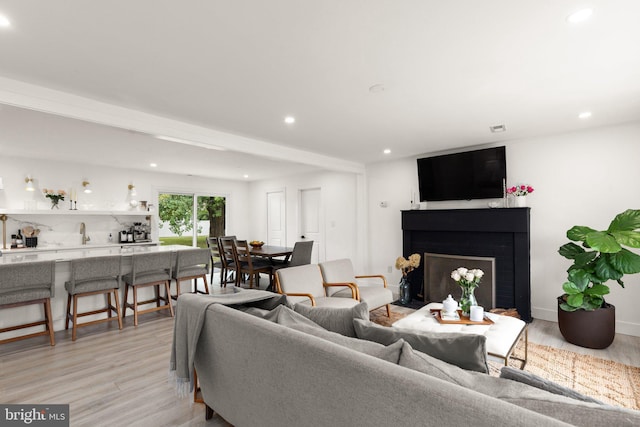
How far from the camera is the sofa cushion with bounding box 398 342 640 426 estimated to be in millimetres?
868

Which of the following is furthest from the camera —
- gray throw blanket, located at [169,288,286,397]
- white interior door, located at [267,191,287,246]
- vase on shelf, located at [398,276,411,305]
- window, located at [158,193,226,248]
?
white interior door, located at [267,191,287,246]

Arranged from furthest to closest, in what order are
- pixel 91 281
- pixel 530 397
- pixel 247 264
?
pixel 247 264
pixel 91 281
pixel 530 397

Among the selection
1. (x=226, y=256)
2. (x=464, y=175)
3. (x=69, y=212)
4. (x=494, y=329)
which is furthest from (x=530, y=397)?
(x=69, y=212)

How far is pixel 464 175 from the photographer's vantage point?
4691mm

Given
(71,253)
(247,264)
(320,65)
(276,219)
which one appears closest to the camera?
(320,65)

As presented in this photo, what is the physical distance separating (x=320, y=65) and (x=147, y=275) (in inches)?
133

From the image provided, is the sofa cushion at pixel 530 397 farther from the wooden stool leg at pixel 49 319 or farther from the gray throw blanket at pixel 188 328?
the wooden stool leg at pixel 49 319

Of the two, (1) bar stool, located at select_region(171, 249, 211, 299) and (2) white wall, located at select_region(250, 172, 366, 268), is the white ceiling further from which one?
(2) white wall, located at select_region(250, 172, 366, 268)

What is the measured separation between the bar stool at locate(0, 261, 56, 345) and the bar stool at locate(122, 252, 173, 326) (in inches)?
30.7

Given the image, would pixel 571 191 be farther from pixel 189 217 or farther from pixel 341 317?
pixel 189 217

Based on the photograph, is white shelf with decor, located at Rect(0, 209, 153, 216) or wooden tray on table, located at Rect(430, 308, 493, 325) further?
white shelf with decor, located at Rect(0, 209, 153, 216)

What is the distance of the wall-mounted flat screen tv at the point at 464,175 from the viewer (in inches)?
175

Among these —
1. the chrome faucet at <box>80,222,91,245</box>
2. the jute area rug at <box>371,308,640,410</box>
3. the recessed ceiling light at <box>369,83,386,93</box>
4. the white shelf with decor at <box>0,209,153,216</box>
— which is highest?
the recessed ceiling light at <box>369,83,386,93</box>

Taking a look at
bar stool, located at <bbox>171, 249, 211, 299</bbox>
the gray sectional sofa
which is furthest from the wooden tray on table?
bar stool, located at <bbox>171, 249, 211, 299</bbox>
